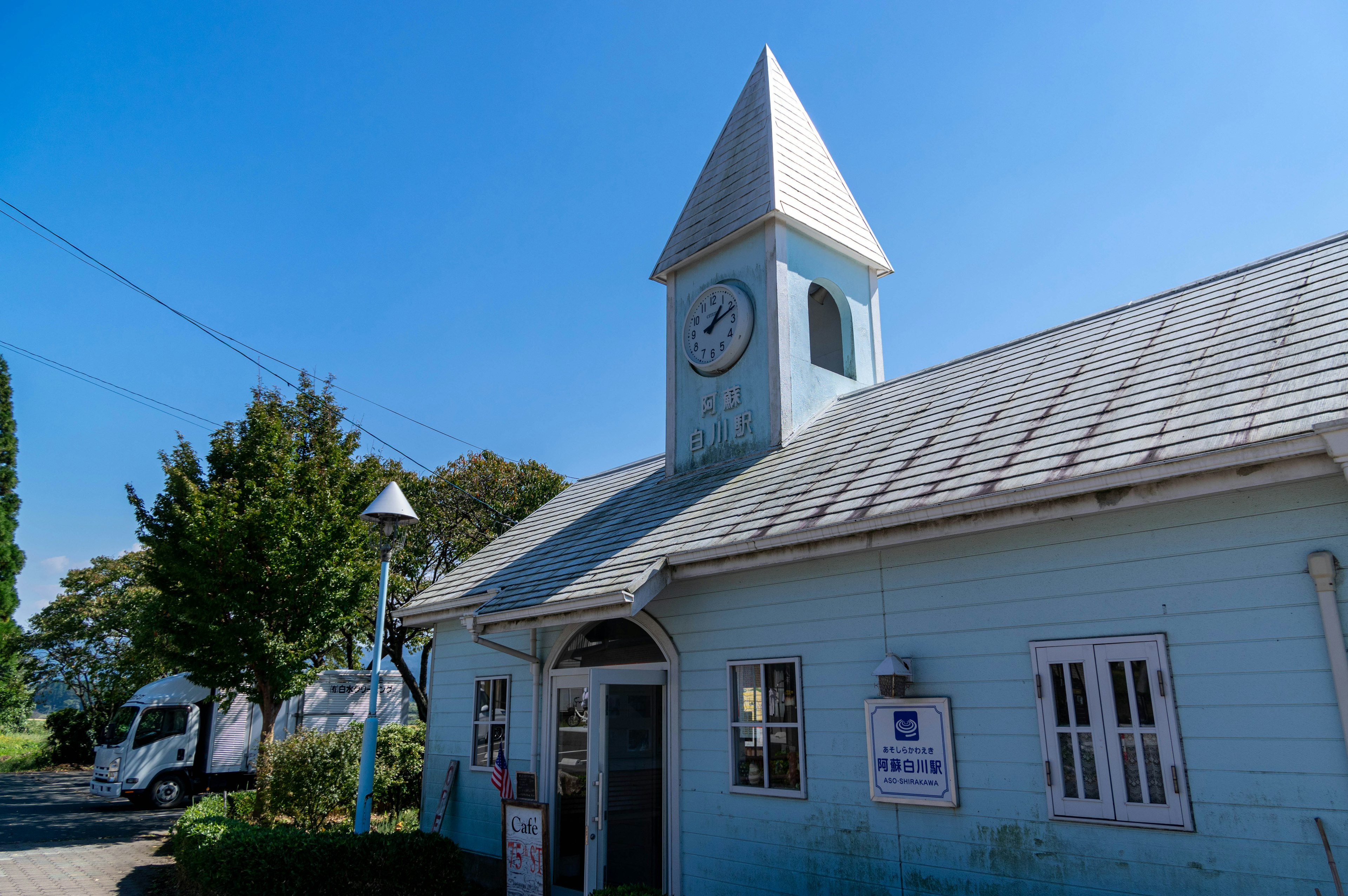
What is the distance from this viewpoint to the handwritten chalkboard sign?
8867 millimetres

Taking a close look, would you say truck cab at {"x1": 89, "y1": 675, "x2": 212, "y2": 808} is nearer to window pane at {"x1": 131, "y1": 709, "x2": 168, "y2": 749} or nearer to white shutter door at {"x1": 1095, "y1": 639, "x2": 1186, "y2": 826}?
window pane at {"x1": 131, "y1": 709, "x2": 168, "y2": 749}

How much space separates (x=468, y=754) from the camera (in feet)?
38.7

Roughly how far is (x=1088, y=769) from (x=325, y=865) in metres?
8.17

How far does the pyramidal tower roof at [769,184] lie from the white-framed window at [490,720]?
6.79 metres

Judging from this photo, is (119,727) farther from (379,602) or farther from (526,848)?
(526,848)

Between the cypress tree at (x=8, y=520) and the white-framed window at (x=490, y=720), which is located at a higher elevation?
the cypress tree at (x=8, y=520)

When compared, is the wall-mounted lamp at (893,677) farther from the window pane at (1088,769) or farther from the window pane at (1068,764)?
the window pane at (1088,769)

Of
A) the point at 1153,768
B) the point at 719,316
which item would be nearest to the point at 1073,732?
the point at 1153,768

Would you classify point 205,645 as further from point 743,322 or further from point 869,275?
point 869,275

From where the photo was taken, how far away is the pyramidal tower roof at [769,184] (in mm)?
11953

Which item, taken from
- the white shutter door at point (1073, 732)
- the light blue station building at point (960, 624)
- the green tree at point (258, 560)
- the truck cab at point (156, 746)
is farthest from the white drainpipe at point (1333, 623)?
the truck cab at point (156, 746)

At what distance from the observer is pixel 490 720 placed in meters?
11.6

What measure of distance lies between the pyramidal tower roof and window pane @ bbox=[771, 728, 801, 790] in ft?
23.2

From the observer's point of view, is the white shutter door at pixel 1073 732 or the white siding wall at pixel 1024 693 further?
the white shutter door at pixel 1073 732
